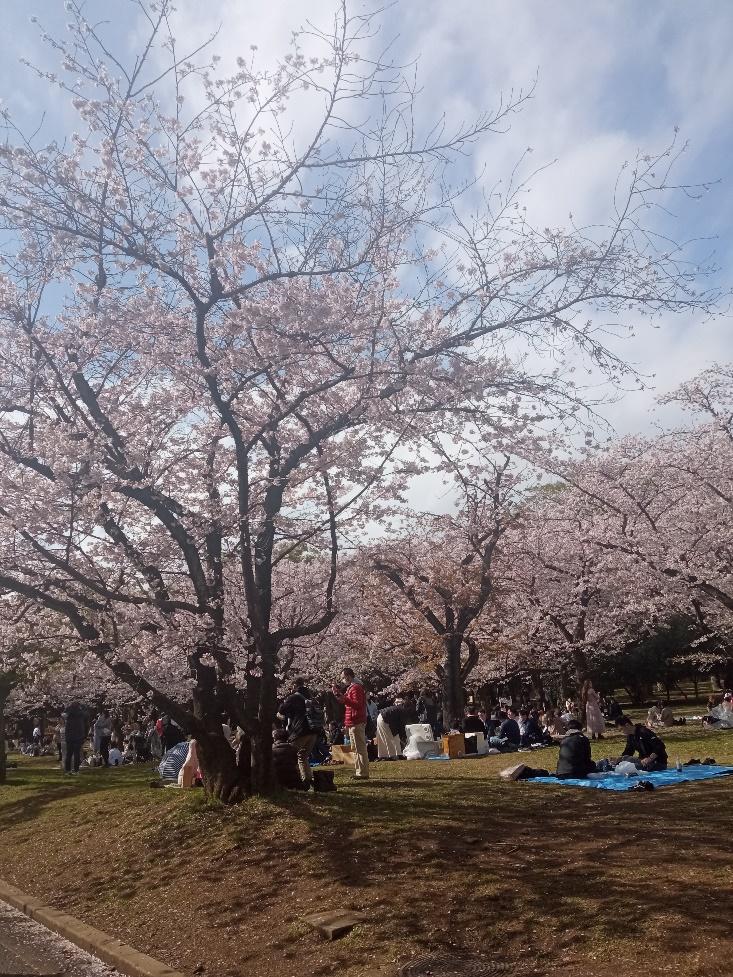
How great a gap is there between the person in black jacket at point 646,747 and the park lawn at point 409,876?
198 centimetres

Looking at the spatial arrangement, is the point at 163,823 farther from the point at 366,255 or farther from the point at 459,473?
the point at 366,255

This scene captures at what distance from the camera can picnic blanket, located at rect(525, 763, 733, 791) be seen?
38.5ft

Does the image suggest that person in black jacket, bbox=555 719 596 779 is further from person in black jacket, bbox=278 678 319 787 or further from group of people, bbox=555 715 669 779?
person in black jacket, bbox=278 678 319 787

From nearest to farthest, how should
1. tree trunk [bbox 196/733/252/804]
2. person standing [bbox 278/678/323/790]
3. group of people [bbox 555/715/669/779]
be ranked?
tree trunk [bbox 196/733/252/804], person standing [bbox 278/678/323/790], group of people [bbox 555/715/669/779]

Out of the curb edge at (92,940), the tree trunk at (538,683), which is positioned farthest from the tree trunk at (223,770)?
the tree trunk at (538,683)

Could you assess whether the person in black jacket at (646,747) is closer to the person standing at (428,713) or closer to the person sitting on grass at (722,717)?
the person sitting on grass at (722,717)

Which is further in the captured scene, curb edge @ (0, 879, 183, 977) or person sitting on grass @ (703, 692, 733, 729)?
person sitting on grass @ (703, 692, 733, 729)

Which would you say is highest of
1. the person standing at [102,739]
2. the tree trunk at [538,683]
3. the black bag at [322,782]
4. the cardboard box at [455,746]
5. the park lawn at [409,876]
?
the tree trunk at [538,683]

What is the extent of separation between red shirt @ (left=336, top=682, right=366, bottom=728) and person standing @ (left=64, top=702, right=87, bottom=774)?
10873 millimetres

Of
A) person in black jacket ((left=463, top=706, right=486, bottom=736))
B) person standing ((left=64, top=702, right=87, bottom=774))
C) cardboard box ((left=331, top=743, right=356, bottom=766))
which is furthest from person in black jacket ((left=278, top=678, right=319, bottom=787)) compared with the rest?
person standing ((left=64, top=702, right=87, bottom=774))

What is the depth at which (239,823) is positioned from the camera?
9.46m

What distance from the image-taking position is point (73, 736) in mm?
22703

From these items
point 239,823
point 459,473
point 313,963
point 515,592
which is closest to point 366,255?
point 459,473

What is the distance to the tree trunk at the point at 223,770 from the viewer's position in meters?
10.5
